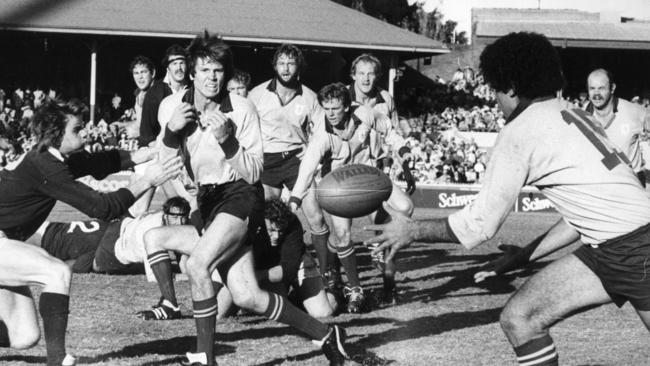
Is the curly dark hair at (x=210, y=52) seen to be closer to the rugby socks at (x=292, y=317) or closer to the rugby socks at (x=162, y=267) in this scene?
the rugby socks at (x=292, y=317)

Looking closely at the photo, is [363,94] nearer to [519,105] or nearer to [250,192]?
[250,192]

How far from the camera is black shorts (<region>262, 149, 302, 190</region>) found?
10023mm

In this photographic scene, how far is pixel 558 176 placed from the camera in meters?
4.63

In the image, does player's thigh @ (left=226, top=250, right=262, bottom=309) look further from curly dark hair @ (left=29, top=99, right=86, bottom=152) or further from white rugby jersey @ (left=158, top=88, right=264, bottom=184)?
curly dark hair @ (left=29, top=99, right=86, bottom=152)

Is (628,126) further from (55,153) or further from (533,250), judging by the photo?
(55,153)

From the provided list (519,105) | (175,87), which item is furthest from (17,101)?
(519,105)

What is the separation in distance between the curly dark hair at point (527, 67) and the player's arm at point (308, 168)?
11.6 ft

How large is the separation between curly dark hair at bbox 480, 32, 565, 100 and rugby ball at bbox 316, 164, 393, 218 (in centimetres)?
151

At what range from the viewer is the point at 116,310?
310 inches

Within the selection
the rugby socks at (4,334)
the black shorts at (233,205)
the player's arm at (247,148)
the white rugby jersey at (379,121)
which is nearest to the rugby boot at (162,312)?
the black shorts at (233,205)

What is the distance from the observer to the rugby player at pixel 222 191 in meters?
5.82

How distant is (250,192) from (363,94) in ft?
13.0

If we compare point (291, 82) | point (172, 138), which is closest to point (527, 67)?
point (172, 138)

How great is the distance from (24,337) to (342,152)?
3.84 meters
